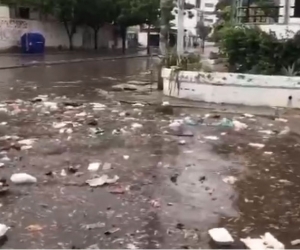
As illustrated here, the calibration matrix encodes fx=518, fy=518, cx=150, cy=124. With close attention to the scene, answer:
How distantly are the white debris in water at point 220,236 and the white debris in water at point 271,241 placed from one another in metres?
0.26

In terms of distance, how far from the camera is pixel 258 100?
34.2 ft

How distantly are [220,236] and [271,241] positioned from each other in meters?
0.38

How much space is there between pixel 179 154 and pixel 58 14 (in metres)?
26.8

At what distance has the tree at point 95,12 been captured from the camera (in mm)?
32406

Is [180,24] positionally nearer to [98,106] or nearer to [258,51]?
[258,51]

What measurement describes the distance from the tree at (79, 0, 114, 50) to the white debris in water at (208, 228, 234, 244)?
29.5m

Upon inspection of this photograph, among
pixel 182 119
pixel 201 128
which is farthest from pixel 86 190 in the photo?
pixel 182 119

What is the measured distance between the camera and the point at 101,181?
5.25 meters

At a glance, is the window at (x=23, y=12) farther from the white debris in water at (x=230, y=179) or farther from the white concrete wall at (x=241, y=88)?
the white debris in water at (x=230, y=179)

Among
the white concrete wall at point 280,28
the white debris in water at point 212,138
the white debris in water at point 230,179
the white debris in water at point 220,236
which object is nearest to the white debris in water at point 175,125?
the white debris in water at point 212,138

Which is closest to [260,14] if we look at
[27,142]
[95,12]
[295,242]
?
[27,142]

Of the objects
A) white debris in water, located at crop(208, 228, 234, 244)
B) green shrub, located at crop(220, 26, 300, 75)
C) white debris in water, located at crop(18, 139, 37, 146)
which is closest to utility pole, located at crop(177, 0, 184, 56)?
green shrub, located at crop(220, 26, 300, 75)

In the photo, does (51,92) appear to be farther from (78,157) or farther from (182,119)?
(78,157)

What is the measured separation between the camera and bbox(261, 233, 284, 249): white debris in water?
3.77 metres
